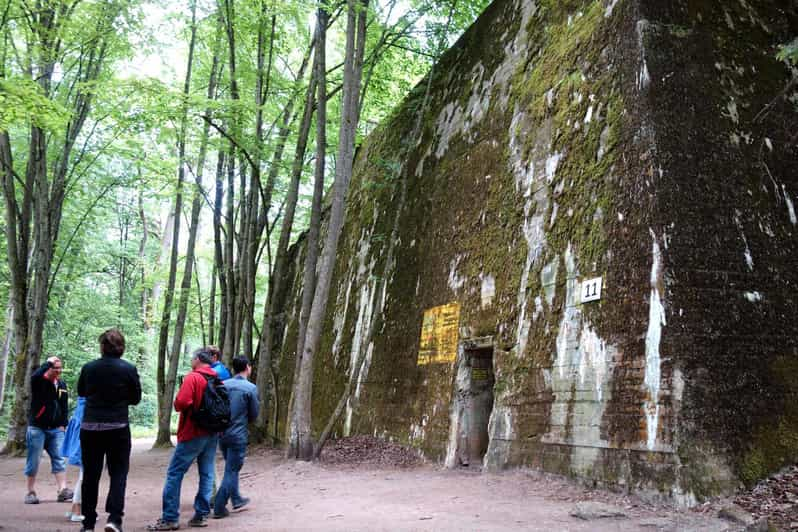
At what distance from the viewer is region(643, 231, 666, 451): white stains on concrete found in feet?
18.9

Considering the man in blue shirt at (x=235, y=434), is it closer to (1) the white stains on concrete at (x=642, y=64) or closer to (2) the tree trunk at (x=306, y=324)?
(2) the tree trunk at (x=306, y=324)

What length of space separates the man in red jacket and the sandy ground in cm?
26

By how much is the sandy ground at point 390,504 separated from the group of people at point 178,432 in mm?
308

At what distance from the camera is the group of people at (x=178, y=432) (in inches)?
202

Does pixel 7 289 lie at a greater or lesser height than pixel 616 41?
lesser

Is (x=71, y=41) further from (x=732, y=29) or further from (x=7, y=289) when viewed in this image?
(x=732, y=29)

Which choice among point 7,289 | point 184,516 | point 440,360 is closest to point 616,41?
point 440,360

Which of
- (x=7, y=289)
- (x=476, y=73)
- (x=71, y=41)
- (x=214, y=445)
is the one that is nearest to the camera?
(x=214, y=445)

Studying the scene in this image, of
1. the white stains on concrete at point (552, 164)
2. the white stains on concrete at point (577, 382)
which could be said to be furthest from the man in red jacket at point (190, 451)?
the white stains on concrete at point (552, 164)

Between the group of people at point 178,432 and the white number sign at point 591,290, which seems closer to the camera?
the group of people at point 178,432

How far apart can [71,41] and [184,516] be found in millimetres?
11543

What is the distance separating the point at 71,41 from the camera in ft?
46.1

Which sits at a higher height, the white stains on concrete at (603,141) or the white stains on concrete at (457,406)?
the white stains on concrete at (603,141)

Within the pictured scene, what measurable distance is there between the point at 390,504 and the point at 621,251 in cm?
337
